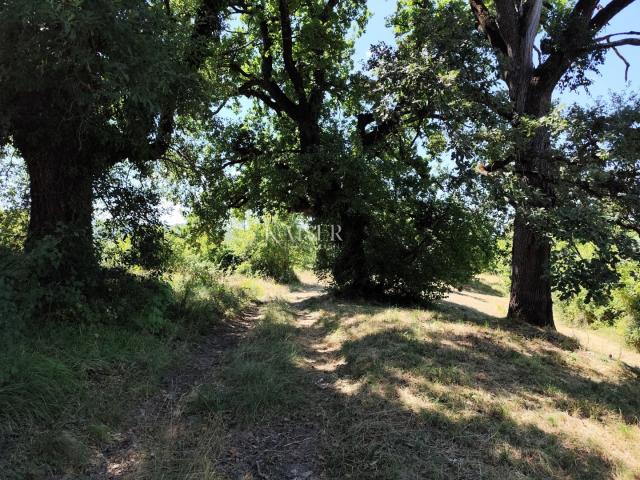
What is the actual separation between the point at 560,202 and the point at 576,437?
3550 millimetres

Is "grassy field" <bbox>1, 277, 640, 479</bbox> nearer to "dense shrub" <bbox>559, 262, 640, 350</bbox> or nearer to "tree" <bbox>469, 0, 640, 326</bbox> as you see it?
"tree" <bbox>469, 0, 640, 326</bbox>

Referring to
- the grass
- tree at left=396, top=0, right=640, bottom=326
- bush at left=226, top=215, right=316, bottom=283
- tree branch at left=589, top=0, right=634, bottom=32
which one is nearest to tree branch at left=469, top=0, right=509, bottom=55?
tree at left=396, top=0, right=640, bottom=326

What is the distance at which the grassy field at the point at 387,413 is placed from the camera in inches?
146

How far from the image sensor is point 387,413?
14.4 feet

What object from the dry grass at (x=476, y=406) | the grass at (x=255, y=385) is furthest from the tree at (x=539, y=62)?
the grass at (x=255, y=385)

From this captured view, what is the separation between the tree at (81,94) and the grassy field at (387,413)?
9.42 ft

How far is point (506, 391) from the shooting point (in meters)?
5.11

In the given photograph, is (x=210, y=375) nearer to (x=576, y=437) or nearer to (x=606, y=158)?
(x=576, y=437)

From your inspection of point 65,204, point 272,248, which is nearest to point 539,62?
point 65,204

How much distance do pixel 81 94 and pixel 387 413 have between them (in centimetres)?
508

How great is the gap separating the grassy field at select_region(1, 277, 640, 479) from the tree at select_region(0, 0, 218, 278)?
287cm

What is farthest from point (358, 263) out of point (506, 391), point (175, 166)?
point (506, 391)

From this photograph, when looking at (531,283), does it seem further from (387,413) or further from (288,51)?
(288,51)

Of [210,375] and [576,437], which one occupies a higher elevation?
[576,437]
